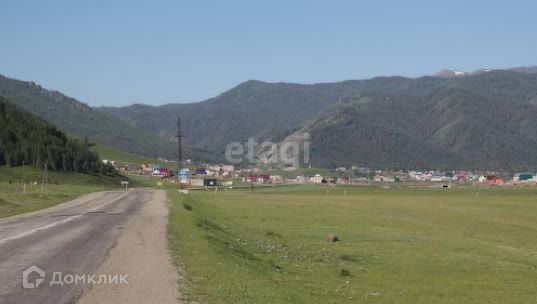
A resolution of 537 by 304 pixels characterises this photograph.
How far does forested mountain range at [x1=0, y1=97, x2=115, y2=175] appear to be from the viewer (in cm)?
16525

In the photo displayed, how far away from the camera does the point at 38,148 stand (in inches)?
6718

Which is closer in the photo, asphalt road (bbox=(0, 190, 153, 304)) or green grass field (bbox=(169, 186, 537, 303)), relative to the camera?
asphalt road (bbox=(0, 190, 153, 304))

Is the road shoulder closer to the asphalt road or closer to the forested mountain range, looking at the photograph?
the asphalt road

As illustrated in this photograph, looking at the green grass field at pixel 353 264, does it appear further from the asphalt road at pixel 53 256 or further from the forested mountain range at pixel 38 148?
the forested mountain range at pixel 38 148

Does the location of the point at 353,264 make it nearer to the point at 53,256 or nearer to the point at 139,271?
the point at 139,271

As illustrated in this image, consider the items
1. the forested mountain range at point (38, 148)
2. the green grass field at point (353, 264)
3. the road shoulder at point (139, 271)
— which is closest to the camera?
the road shoulder at point (139, 271)

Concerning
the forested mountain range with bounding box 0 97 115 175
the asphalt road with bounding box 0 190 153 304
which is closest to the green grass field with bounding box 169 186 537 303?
the asphalt road with bounding box 0 190 153 304

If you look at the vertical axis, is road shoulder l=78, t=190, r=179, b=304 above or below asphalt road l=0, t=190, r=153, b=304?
below

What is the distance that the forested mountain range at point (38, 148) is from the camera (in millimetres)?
165250

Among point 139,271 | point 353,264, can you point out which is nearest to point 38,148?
point 353,264

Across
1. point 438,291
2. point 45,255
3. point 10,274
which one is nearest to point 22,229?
point 45,255

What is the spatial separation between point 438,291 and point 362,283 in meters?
2.22

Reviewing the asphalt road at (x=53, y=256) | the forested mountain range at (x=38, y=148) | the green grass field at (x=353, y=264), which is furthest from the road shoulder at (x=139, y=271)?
the forested mountain range at (x=38, y=148)

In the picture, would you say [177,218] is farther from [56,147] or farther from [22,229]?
[56,147]
